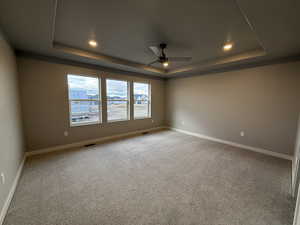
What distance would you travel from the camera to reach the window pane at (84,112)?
377 centimetres

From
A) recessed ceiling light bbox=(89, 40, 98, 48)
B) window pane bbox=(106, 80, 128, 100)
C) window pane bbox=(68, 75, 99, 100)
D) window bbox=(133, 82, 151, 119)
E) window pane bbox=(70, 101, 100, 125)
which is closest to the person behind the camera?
recessed ceiling light bbox=(89, 40, 98, 48)

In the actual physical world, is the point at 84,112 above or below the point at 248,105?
below

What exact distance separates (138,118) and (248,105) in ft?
12.2

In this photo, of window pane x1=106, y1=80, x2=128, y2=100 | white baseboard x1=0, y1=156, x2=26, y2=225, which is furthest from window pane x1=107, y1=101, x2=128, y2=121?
white baseboard x1=0, y1=156, x2=26, y2=225

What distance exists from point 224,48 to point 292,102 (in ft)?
6.73

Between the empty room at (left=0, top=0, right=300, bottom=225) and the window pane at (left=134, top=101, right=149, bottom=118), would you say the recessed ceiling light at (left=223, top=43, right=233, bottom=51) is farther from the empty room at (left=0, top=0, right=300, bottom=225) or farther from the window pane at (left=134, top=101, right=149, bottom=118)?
the window pane at (left=134, top=101, right=149, bottom=118)

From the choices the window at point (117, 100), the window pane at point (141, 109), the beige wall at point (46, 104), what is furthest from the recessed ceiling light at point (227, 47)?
the beige wall at point (46, 104)

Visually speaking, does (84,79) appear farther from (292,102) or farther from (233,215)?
(292,102)

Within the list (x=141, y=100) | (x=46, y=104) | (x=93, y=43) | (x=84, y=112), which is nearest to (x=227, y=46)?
(x=93, y=43)

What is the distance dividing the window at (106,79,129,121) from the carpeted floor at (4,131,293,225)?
1.69m

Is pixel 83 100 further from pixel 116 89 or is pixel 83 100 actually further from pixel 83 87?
pixel 116 89

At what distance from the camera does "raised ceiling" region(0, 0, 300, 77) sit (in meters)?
1.56

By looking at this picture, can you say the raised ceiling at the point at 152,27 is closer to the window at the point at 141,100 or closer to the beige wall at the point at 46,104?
the beige wall at the point at 46,104

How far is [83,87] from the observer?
12.7ft
